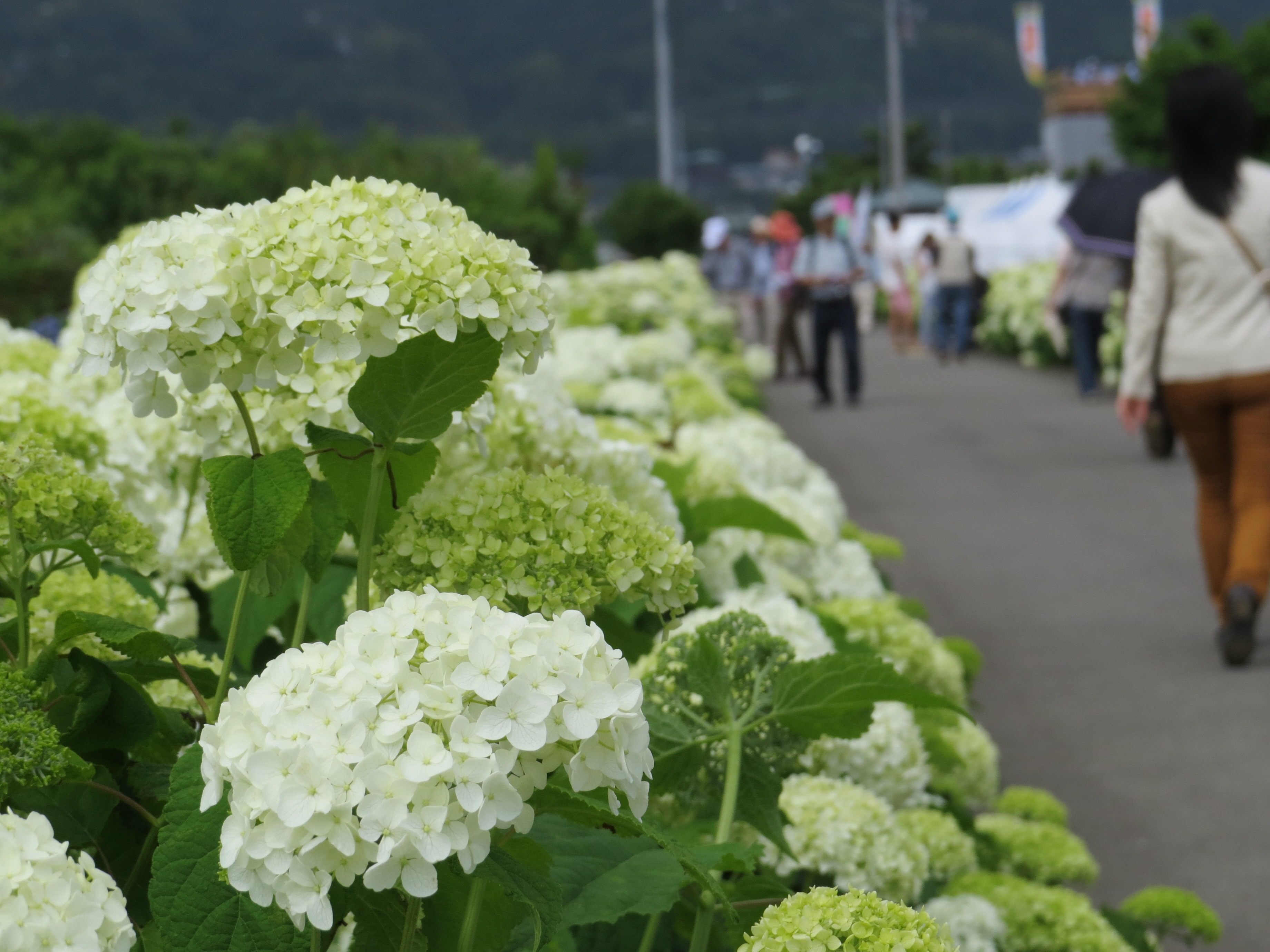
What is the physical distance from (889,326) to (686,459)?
2740 centimetres

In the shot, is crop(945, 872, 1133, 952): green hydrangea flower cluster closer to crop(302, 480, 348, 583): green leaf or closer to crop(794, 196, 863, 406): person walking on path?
crop(302, 480, 348, 583): green leaf

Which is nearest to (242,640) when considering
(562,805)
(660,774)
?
(660,774)

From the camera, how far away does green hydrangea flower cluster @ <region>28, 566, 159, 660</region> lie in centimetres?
169

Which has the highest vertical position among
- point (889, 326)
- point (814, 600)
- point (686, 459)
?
point (686, 459)

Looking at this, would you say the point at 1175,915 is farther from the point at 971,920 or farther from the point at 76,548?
the point at 76,548

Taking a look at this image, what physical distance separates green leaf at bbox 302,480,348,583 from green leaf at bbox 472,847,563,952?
1.29 ft

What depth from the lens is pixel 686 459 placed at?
→ 419cm

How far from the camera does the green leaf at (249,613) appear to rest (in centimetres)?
244

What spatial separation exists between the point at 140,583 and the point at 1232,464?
440 centimetres

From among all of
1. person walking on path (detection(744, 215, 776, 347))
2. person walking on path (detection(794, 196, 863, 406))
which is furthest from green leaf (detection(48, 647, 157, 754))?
person walking on path (detection(744, 215, 776, 347))

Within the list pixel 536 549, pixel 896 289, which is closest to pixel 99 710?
pixel 536 549

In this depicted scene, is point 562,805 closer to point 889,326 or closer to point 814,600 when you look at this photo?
point 814,600

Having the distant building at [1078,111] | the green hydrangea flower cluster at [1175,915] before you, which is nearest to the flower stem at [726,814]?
the green hydrangea flower cluster at [1175,915]

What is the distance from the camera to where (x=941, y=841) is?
2.91 meters
